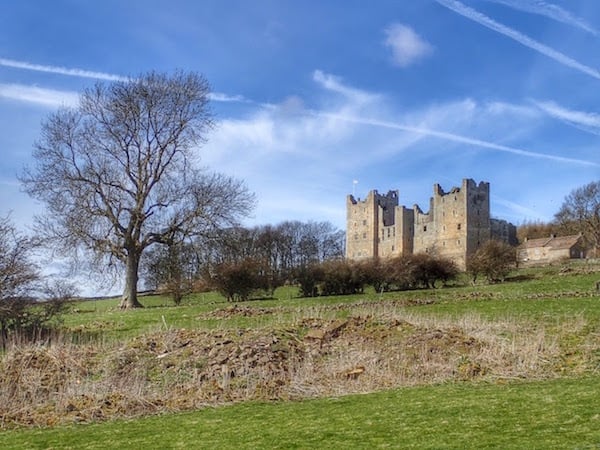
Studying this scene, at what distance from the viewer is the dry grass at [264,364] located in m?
10.4

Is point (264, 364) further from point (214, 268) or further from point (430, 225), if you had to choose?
point (430, 225)

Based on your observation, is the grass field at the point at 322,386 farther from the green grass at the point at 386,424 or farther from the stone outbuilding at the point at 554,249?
the stone outbuilding at the point at 554,249

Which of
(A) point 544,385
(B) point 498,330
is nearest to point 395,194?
(B) point 498,330

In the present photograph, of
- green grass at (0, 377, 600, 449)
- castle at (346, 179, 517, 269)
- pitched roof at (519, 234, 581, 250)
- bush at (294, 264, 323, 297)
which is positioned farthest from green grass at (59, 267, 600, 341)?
pitched roof at (519, 234, 581, 250)

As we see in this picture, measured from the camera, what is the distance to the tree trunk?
32281 millimetres

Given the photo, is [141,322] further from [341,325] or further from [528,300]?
[528,300]

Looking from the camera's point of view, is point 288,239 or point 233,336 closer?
point 233,336

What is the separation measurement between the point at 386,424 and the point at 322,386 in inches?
145

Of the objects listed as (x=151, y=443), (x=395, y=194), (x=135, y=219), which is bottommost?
(x=151, y=443)

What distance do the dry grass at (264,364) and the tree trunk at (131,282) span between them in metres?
17.0

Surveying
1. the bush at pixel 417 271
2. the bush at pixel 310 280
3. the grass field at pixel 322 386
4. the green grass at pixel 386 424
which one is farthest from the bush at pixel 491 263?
the green grass at pixel 386 424

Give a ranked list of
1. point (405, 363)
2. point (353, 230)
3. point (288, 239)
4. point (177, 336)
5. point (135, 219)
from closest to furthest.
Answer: point (405, 363) → point (177, 336) → point (135, 219) → point (288, 239) → point (353, 230)

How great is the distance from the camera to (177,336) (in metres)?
15.2

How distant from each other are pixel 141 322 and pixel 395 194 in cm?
7928
